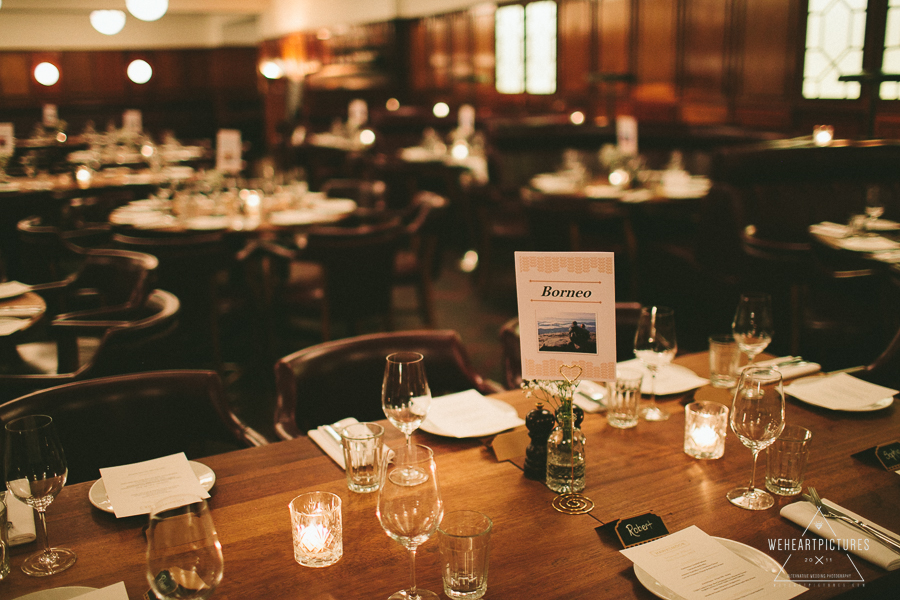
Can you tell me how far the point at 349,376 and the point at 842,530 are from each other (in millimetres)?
1316

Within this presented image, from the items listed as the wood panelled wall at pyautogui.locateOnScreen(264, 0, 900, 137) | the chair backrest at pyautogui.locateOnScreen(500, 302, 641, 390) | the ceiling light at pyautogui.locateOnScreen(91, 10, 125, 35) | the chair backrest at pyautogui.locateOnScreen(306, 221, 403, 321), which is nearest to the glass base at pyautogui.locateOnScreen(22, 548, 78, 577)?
the chair backrest at pyautogui.locateOnScreen(500, 302, 641, 390)

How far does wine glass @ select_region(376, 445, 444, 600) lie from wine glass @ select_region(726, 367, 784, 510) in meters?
0.62

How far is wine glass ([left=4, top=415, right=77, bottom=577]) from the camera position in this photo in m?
1.18

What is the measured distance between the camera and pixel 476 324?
17.9 feet

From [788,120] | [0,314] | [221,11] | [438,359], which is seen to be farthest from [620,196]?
[221,11]

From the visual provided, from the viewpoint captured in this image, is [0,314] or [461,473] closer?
[461,473]

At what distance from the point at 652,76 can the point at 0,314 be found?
684 centimetres

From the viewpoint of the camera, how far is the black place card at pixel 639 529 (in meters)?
1.19

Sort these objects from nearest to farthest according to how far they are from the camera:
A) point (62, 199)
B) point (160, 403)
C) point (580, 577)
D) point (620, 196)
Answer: point (580, 577)
point (160, 403)
point (620, 196)
point (62, 199)

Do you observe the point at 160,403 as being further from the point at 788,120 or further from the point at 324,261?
the point at 788,120

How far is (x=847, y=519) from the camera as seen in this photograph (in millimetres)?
1239

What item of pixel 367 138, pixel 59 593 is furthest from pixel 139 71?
pixel 59 593

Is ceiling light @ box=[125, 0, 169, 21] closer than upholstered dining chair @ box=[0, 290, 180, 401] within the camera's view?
No

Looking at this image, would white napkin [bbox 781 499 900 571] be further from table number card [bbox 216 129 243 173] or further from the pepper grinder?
table number card [bbox 216 129 243 173]
